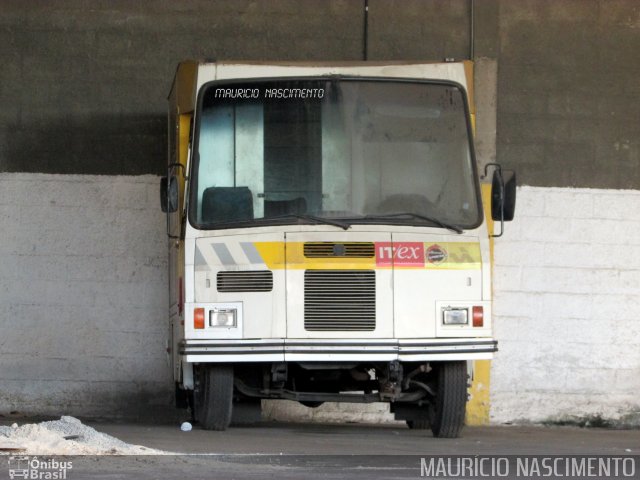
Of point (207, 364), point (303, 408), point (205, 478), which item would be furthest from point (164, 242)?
point (205, 478)

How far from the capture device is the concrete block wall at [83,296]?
1345 cm

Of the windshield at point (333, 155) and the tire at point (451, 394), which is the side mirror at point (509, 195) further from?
the tire at point (451, 394)

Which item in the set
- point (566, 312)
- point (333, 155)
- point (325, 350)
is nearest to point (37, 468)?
point (325, 350)

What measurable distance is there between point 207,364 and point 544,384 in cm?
486

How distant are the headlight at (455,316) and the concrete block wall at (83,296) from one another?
14.8 ft

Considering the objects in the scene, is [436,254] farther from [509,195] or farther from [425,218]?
[509,195]

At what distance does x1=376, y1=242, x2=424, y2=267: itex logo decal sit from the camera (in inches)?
388

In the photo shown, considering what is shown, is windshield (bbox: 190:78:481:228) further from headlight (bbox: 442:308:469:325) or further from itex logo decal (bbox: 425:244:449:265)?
headlight (bbox: 442:308:469:325)

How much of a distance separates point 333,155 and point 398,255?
3.32 ft

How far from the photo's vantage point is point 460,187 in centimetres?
1022

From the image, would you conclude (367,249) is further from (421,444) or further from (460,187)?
(421,444)

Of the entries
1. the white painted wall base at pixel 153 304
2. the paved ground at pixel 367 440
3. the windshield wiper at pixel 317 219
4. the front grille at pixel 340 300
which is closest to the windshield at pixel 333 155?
the windshield wiper at pixel 317 219

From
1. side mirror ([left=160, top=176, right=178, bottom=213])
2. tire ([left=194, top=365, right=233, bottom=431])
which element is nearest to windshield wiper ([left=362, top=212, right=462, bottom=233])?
side mirror ([left=160, top=176, right=178, bottom=213])

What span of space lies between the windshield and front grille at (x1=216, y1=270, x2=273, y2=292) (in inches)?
16.6
